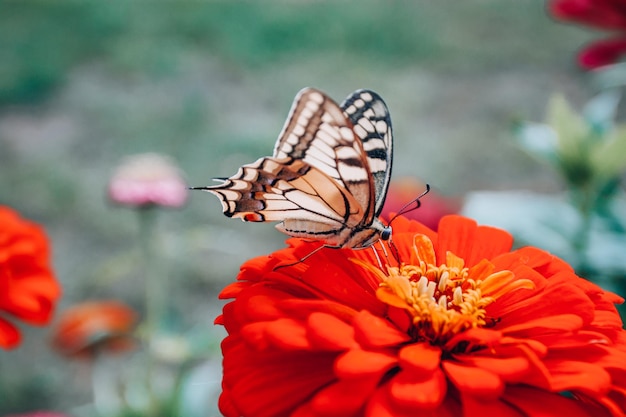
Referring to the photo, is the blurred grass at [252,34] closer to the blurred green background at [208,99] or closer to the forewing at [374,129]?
the blurred green background at [208,99]

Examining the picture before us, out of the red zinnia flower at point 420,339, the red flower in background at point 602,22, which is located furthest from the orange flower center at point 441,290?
the red flower in background at point 602,22

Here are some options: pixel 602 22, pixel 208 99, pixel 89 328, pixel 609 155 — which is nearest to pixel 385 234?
pixel 609 155

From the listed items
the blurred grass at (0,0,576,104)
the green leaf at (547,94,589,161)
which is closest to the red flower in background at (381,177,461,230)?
the green leaf at (547,94,589,161)

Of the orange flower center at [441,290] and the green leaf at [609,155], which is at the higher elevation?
the green leaf at [609,155]

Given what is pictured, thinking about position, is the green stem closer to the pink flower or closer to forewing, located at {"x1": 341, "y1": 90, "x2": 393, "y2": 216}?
the pink flower

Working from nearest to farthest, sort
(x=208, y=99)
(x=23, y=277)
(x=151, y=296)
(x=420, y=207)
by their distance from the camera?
1. (x=23, y=277)
2. (x=151, y=296)
3. (x=420, y=207)
4. (x=208, y=99)

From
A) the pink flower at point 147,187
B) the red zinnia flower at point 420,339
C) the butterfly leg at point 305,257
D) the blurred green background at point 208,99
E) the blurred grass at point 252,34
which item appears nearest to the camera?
the red zinnia flower at point 420,339

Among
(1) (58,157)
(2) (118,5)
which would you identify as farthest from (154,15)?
(1) (58,157)

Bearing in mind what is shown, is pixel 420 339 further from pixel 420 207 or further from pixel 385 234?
pixel 420 207
